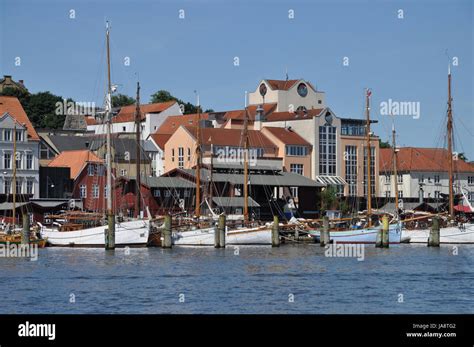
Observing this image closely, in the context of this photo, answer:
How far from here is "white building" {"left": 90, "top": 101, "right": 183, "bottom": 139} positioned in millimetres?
166625

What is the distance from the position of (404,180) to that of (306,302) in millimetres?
114289

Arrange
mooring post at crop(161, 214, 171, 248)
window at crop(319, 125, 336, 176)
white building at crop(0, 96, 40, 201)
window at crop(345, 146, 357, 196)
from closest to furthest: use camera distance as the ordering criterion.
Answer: mooring post at crop(161, 214, 171, 248)
white building at crop(0, 96, 40, 201)
window at crop(319, 125, 336, 176)
window at crop(345, 146, 357, 196)

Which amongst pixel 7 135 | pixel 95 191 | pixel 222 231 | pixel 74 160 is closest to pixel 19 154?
pixel 7 135

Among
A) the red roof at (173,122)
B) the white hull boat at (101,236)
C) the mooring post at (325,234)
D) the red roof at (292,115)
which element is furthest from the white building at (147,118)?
the white hull boat at (101,236)

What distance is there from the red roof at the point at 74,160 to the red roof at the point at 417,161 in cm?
4860

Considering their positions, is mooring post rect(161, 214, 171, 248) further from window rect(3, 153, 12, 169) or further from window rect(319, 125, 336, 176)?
window rect(319, 125, 336, 176)

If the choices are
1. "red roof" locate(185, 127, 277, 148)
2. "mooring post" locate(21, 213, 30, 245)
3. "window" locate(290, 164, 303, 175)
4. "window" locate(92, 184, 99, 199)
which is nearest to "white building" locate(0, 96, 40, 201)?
"window" locate(92, 184, 99, 199)

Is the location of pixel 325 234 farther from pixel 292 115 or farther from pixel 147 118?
pixel 147 118

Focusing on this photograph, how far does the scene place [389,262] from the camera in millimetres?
65500

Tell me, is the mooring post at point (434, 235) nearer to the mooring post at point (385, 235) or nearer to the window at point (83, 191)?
the mooring post at point (385, 235)

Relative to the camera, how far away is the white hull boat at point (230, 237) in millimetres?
89312

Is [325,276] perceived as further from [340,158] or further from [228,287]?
[340,158]

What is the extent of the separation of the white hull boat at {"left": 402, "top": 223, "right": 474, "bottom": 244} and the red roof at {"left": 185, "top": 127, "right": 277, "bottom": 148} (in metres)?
38.5
